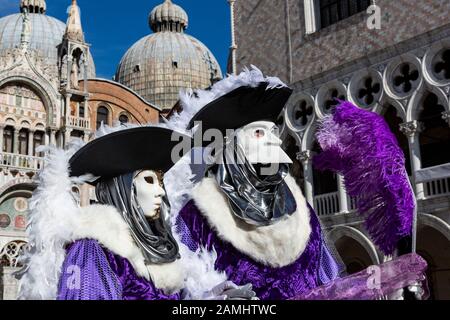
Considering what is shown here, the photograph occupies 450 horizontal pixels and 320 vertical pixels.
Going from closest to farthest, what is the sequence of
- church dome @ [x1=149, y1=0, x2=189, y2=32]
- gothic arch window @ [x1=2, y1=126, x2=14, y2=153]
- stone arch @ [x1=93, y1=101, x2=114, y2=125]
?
gothic arch window @ [x1=2, y1=126, x2=14, y2=153]
stone arch @ [x1=93, y1=101, x2=114, y2=125]
church dome @ [x1=149, y1=0, x2=189, y2=32]

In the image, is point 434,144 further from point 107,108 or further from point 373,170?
point 107,108

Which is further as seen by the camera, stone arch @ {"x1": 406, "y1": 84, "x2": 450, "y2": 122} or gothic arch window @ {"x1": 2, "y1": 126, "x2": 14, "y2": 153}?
gothic arch window @ {"x1": 2, "y1": 126, "x2": 14, "y2": 153}

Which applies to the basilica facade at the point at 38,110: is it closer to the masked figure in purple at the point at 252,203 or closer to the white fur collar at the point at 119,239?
the masked figure in purple at the point at 252,203

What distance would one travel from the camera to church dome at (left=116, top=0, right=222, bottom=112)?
29.3m

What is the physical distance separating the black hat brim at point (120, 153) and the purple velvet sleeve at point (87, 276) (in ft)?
1.30

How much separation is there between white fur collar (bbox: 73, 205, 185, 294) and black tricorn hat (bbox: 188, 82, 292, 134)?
80cm

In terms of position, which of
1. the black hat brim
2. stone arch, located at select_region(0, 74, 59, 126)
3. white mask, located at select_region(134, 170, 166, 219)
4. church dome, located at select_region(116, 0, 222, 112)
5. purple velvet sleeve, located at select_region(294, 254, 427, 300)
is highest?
church dome, located at select_region(116, 0, 222, 112)

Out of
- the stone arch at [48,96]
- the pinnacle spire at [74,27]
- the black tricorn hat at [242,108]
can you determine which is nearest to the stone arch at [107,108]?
the pinnacle spire at [74,27]

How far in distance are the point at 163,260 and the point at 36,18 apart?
30118mm

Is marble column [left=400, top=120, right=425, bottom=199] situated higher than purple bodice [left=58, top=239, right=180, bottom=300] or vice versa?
marble column [left=400, top=120, right=425, bottom=199]

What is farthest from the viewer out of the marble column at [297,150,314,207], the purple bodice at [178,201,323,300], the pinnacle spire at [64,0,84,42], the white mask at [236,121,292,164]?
the pinnacle spire at [64,0,84,42]

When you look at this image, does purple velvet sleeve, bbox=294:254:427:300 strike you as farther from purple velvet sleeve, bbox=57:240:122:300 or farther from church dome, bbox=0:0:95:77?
church dome, bbox=0:0:95:77

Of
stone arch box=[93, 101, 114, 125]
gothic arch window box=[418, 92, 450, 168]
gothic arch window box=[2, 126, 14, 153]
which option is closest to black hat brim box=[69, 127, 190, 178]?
gothic arch window box=[418, 92, 450, 168]

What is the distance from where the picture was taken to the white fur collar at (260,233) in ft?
9.55
